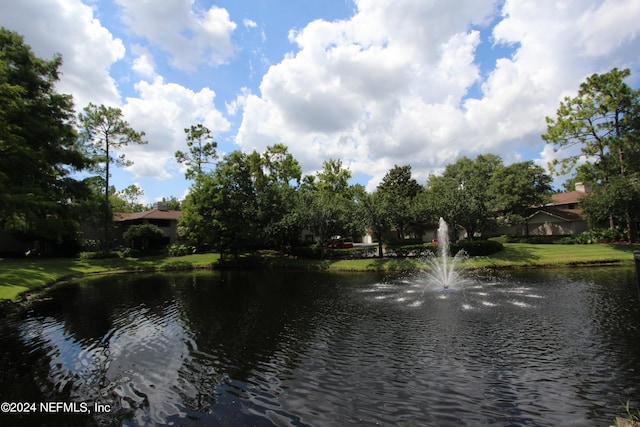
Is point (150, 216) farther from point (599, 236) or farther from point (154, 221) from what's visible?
point (599, 236)

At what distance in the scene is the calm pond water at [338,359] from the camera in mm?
6914

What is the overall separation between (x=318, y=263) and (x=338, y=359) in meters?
26.8

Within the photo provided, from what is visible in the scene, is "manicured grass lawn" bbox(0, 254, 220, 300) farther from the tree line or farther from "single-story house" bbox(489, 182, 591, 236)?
"single-story house" bbox(489, 182, 591, 236)

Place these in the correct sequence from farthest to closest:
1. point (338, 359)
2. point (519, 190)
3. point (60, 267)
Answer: point (519, 190) → point (60, 267) → point (338, 359)

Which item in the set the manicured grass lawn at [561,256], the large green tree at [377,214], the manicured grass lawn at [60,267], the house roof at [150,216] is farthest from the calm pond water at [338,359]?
the house roof at [150,216]

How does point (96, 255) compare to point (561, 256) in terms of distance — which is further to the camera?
point (96, 255)

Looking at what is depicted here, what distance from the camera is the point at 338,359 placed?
9.80 metres

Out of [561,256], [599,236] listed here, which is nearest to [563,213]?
[599,236]

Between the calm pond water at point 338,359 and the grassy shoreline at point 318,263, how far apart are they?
10.3 m

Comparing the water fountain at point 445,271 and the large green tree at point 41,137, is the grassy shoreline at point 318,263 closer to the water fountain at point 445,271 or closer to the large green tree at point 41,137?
the water fountain at point 445,271

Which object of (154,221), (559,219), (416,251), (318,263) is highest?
(154,221)

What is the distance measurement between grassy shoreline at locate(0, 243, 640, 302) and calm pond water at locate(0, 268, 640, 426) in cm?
1034

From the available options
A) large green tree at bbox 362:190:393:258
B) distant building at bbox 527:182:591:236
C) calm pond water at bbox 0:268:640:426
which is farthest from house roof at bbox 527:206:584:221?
calm pond water at bbox 0:268:640:426

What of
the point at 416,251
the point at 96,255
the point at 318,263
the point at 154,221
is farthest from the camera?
the point at 154,221
